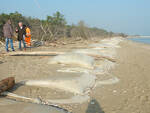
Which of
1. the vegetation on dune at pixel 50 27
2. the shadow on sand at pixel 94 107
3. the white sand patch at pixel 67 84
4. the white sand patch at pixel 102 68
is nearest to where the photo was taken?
the shadow on sand at pixel 94 107

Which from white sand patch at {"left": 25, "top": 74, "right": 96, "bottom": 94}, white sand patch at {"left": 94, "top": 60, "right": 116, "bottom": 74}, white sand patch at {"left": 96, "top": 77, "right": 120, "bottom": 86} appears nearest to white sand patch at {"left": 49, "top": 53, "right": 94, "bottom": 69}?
white sand patch at {"left": 94, "top": 60, "right": 116, "bottom": 74}

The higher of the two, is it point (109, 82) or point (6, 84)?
point (6, 84)

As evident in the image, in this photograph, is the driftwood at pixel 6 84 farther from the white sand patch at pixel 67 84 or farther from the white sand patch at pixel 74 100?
the white sand patch at pixel 74 100

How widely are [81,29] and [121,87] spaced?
20.8 m

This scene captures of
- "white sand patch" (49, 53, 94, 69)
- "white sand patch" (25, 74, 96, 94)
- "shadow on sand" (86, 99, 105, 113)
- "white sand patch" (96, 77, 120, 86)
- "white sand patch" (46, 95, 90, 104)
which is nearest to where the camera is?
"shadow on sand" (86, 99, 105, 113)

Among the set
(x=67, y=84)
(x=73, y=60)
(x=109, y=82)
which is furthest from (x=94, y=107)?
(x=73, y=60)

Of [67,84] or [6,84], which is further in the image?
[67,84]

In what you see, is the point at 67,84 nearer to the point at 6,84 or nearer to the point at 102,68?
the point at 6,84

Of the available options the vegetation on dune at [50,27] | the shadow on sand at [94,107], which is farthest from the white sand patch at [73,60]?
the vegetation on dune at [50,27]

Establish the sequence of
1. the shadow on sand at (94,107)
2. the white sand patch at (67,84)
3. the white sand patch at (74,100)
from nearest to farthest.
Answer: the shadow on sand at (94,107) → the white sand patch at (74,100) → the white sand patch at (67,84)

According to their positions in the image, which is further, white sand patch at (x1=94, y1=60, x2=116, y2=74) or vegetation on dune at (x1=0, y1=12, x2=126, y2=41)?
vegetation on dune at (x1=0, y1=12, x2=126, y2=41)

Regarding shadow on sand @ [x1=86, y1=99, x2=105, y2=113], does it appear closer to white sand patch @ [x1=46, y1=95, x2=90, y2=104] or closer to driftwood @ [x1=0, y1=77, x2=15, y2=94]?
white sand patch @ [x1=46, y1=95, x2=90, y2=104]

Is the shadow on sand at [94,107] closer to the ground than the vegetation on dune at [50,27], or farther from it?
closer to the ground

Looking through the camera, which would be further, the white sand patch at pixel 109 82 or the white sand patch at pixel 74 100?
the white sand patch at pixel 109 82
